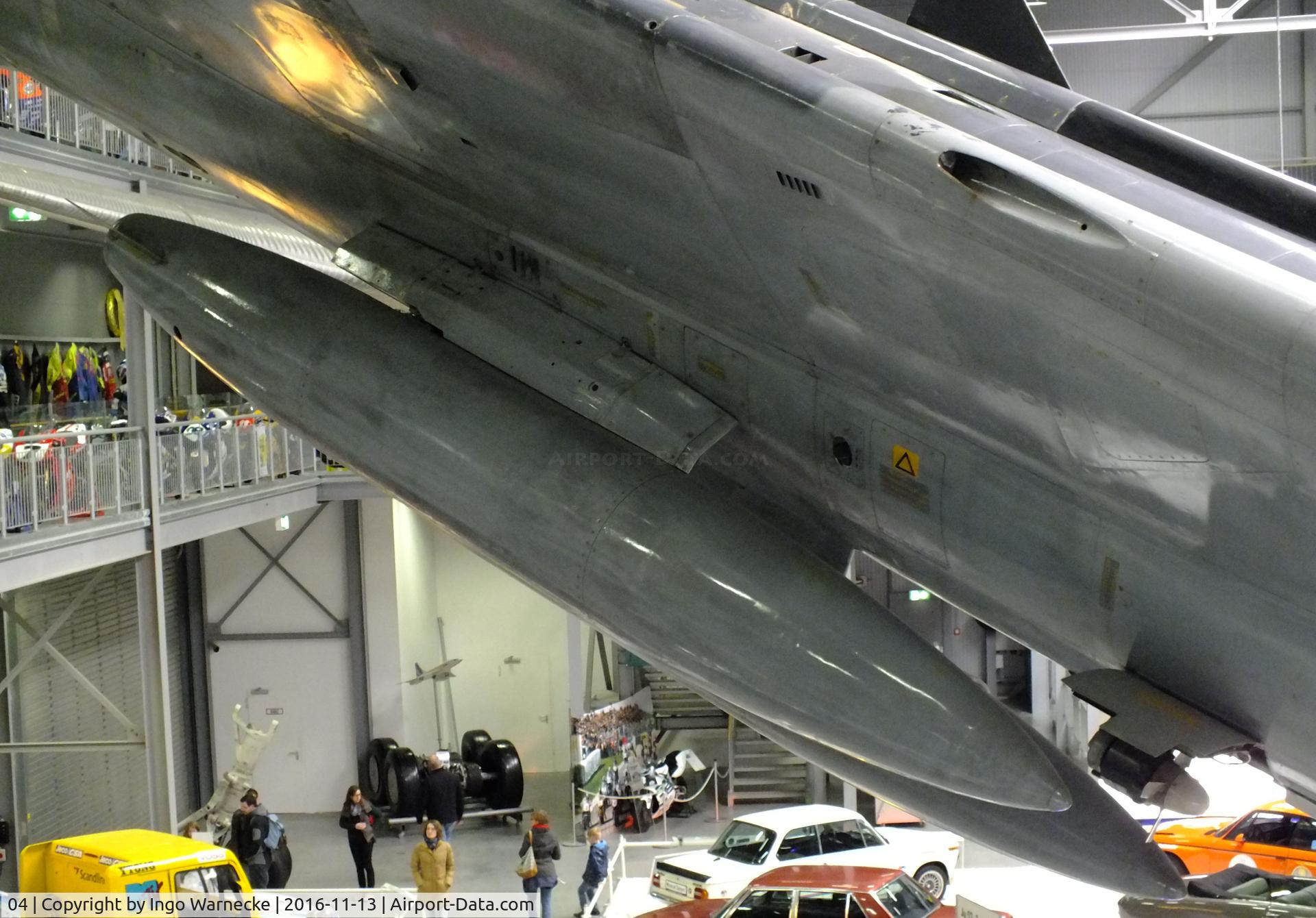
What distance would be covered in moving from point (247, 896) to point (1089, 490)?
9.74 m

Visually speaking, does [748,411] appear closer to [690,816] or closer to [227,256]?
[227,256]

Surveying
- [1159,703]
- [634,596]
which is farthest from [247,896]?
[1159,703]

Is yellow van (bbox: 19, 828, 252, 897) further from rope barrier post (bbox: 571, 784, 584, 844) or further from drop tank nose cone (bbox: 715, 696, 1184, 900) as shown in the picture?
drop tank nose cone (bbox: 715, 696, 1184, 900)

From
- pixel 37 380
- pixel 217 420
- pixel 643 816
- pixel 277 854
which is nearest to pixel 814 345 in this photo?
pixel 277 854

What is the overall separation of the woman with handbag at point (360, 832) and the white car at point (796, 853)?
3864 mm

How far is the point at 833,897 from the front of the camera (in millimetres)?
11109

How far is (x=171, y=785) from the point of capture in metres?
13.8

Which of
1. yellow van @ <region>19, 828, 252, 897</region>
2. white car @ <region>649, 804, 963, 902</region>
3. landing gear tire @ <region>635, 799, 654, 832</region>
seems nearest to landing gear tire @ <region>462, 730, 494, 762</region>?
landing gear tire @ <region>635, 799, 654, 832</region>

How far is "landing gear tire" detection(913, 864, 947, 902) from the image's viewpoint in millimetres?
13914

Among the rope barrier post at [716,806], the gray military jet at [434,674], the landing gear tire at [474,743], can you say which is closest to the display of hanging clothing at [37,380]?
the gray military jet at [434,674]

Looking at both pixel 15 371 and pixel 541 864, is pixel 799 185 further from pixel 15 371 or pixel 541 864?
pixel 15 371

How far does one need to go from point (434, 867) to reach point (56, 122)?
8.71 meters

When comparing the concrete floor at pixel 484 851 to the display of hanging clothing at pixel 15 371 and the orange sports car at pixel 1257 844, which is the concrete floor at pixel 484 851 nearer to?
the orange sports car at pixel 1257 844

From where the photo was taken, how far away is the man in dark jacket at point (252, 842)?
14.2 m
